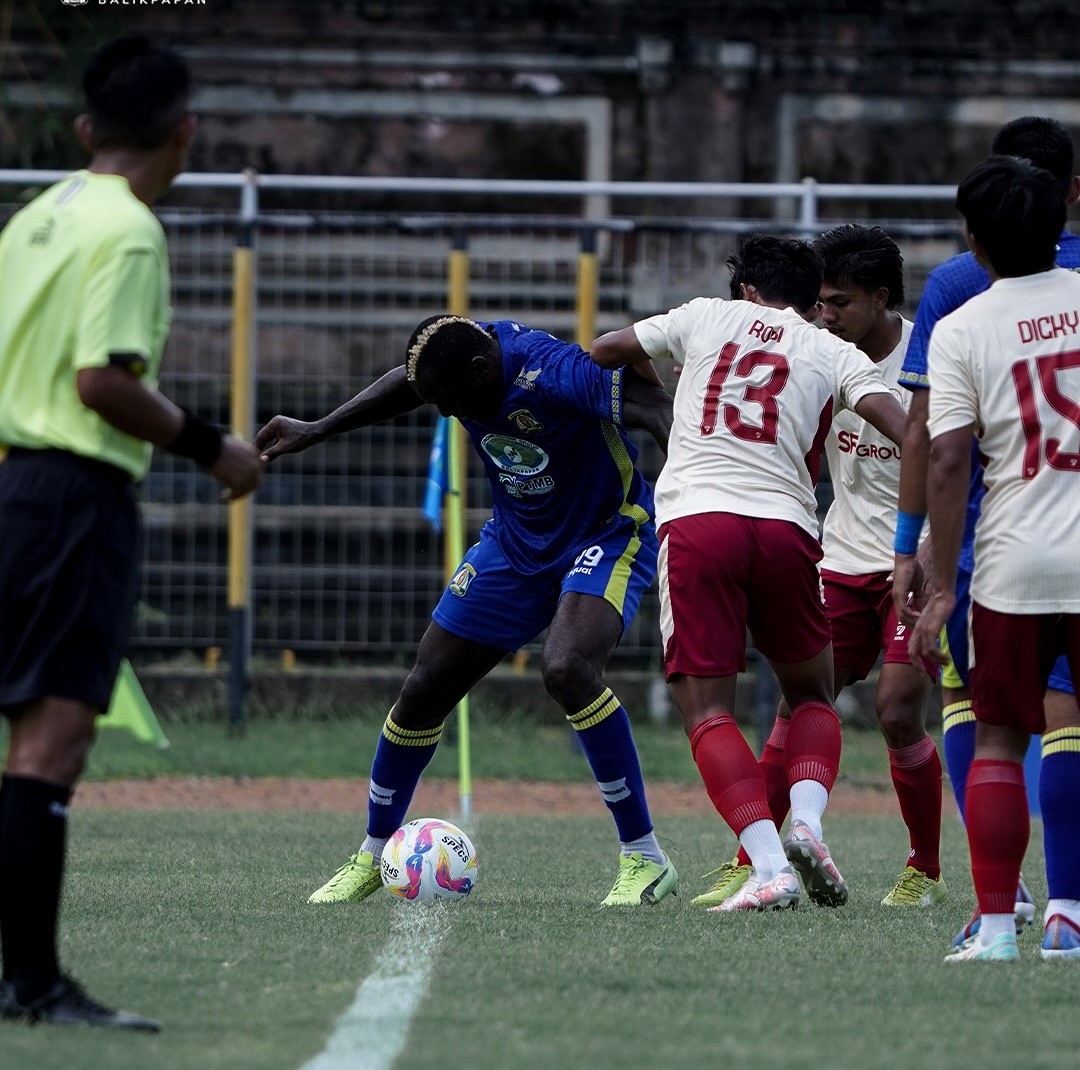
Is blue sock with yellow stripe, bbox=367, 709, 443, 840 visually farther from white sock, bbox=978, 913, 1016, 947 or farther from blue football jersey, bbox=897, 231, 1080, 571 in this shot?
white sock, bbox=978, 913, 1016, 947

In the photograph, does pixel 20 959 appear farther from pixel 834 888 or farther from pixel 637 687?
pixel 637 687

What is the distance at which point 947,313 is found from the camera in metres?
5.62

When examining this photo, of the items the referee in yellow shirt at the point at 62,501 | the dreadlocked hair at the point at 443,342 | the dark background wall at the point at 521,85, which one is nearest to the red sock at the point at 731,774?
the dreadlocked hair at the point at 443,342

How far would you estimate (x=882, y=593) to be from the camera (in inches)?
293

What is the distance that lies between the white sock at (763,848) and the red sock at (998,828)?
44.6 inches

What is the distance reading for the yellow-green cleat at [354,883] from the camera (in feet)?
22.1

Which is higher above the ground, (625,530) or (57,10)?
(57,10)

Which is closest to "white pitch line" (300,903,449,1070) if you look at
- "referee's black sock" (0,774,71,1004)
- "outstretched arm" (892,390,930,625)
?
"referee's black sock" (0,774,71,1004)

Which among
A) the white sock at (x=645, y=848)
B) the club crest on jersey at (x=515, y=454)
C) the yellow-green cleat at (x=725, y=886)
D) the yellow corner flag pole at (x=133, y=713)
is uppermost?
the club crest on jersey at (x=515, y=454)

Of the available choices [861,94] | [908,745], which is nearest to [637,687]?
[861,94]

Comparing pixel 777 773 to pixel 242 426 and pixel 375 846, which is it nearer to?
pixel 375 846

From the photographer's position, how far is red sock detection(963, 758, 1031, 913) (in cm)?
512

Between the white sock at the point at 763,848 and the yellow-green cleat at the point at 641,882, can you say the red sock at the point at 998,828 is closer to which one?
the white sock at the point at 763,848

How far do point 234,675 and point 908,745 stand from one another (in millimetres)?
7173
